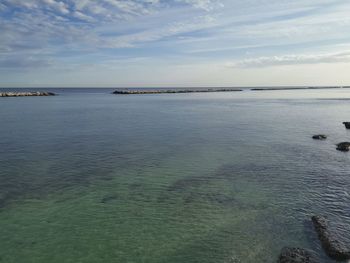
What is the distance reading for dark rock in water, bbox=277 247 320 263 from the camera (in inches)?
393

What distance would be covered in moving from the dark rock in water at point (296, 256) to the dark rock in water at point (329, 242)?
677mm

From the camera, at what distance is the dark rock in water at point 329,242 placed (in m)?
10.2

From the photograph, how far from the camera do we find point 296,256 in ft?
33.3

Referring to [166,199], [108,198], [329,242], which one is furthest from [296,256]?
[108,198]

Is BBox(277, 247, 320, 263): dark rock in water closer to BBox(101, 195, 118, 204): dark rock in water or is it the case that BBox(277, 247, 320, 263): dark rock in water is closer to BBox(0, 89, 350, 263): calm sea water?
BBox(0, 89, 350, 263): calm sea water

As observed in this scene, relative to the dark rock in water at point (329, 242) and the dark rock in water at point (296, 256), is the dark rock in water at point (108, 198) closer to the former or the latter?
the dark rock in water at point (296, 256)

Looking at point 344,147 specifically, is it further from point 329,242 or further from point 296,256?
point 296,256

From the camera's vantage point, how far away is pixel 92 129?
38250 mm

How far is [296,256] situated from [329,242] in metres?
1.69

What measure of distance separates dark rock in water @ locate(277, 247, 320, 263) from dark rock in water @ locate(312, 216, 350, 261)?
26.6 inches

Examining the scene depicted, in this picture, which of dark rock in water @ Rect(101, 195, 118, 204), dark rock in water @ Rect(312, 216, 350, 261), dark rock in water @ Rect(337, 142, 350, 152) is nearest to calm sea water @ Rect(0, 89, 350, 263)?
dark rock in water @ Rect(101, 195, 118, 204)

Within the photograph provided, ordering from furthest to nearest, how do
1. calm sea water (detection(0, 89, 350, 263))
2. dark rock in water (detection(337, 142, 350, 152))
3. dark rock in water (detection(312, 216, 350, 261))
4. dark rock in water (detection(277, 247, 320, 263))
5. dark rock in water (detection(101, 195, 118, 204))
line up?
dark rock in water (detection(337, 142, 350, 152))
dark rock in water (detection(101, 195, 118, 204))
calm sea water (detection(0, 89, 350, 263))
dark rock in water (detection(312, 216, 350, 261))
dark rock in water (detection(277, 247, 320, 263))

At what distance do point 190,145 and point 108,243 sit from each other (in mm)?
17659

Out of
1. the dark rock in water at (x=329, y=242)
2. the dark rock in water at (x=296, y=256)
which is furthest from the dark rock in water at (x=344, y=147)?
the dark rock in water at (x=296, y=256)
